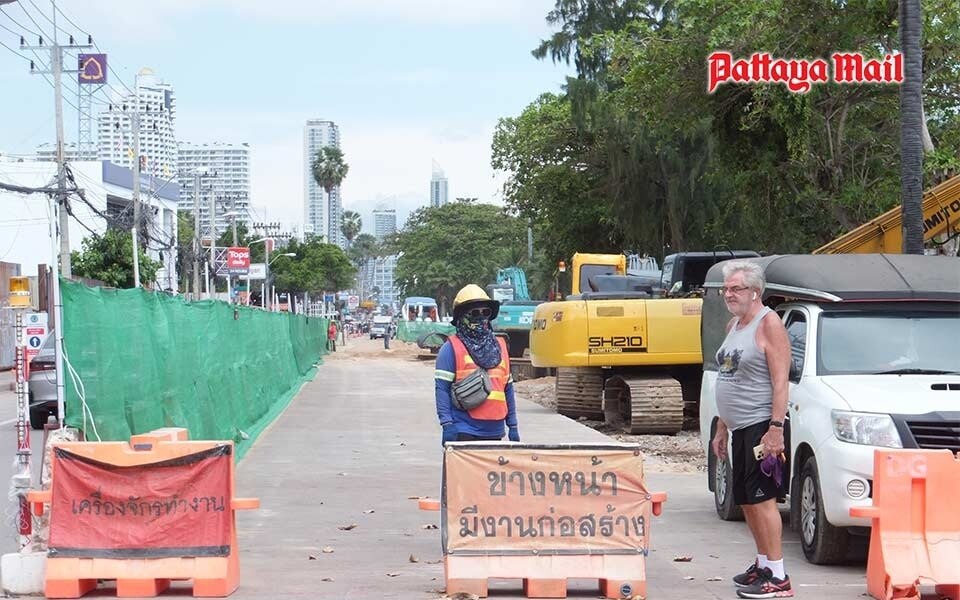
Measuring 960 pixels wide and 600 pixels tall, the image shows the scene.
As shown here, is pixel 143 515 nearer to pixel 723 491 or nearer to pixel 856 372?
pixel 856 372

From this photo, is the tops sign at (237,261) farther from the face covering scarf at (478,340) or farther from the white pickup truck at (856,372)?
the face covering scarf at (478,340)

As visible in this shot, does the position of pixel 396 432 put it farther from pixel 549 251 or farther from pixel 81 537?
pixel 549 251

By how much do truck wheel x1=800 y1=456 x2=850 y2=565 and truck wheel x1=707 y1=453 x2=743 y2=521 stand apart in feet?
4.98

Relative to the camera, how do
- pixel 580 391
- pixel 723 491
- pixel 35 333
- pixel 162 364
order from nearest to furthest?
pixel 723 491 → pixel 162 364 → pixel 580 391 → pixel 35 333

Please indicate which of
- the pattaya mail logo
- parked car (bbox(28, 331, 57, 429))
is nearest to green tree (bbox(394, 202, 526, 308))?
the pattaya mail logo

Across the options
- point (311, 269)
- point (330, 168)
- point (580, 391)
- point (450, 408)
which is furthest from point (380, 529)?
point (330, 168)

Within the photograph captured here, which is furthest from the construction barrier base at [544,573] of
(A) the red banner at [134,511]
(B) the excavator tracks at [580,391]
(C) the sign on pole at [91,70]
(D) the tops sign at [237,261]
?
(D) the tops sign at [237,261]

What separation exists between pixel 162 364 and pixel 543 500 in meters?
6.43

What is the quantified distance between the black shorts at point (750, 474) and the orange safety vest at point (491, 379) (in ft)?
5.75

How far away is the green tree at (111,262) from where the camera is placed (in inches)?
2459

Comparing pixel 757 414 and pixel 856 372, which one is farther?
pixel 856 372

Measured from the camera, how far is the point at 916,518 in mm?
8055

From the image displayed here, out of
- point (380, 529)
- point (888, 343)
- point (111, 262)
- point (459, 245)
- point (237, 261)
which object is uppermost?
point (459, 245)

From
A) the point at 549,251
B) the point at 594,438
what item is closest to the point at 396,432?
the point at 594,438
